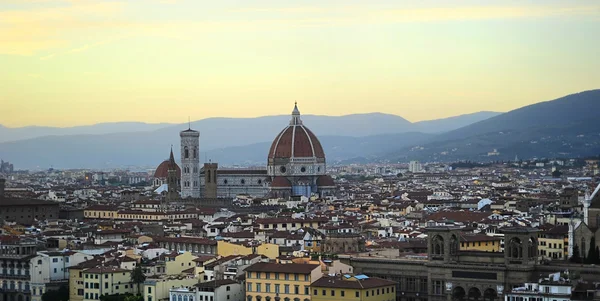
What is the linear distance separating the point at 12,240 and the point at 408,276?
26612 millimetres

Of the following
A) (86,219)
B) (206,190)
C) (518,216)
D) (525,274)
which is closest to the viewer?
(525,274)

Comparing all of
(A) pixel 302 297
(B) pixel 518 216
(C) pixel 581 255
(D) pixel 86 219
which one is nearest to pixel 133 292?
(A) pixel 302 297

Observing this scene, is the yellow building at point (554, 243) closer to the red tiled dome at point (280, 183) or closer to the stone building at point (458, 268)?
the stone building at point (458, 268)

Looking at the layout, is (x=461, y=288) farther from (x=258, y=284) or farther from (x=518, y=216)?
(x=518, y=216)

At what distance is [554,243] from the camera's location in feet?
225

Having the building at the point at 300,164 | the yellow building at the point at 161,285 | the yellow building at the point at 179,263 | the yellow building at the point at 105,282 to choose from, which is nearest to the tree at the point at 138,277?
the yellow building at the point at 105,282

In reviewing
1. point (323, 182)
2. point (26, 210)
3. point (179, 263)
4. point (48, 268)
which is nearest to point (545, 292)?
point (179, 263)

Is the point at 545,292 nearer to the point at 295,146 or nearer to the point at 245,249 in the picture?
the point at 245,249

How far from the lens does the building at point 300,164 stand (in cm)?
15388

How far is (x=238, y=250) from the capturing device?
7100 cm

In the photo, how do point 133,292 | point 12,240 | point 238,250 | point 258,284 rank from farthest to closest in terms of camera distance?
point 12,240, point 238,250, point 133,292, point 258,284

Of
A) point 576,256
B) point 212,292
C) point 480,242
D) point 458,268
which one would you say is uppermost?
point 480,242

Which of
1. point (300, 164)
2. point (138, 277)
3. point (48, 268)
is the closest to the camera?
point (138, 277)

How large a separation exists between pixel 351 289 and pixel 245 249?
16460 mm
